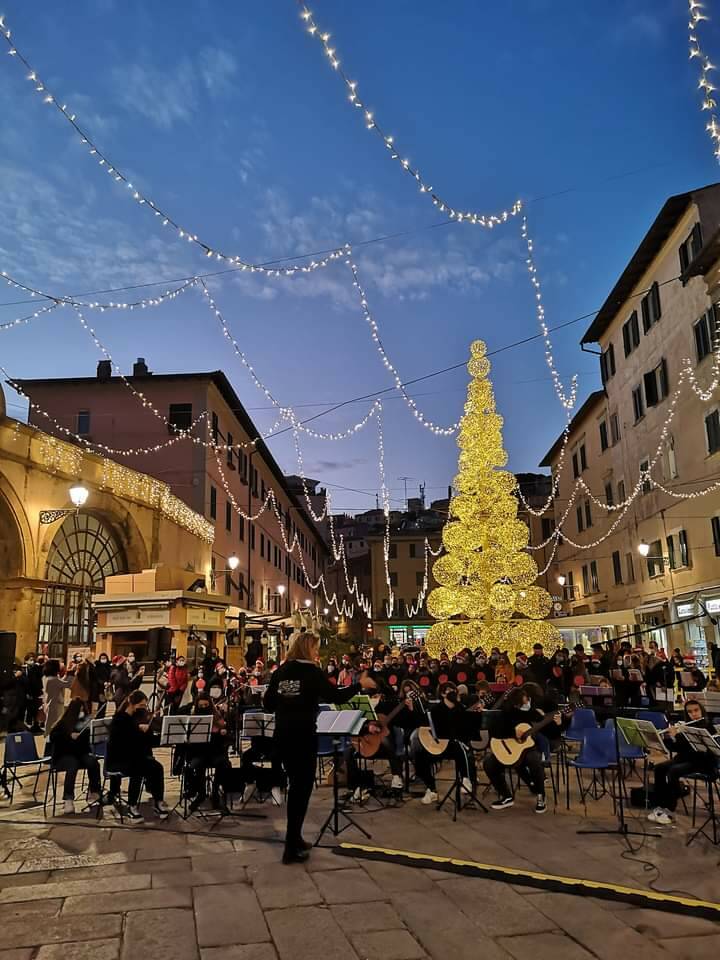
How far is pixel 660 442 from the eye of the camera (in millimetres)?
24812

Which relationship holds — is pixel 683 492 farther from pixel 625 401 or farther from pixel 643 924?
pixel 643 924

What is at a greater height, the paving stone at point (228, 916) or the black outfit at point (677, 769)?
the black outfit at point (677, 769)

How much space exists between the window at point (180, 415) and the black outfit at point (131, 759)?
80.6 ft

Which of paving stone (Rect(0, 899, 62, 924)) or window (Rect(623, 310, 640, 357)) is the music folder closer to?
paving stone (Rect(0, 899, 62, 924))

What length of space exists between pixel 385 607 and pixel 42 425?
3510cm

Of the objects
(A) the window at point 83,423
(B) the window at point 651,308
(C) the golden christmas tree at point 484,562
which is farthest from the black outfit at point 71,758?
(A) the window at point 83,423

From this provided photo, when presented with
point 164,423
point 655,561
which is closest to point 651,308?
point 655,561

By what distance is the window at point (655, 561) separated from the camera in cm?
2506

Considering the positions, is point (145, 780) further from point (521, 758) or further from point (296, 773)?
point (521, 758)

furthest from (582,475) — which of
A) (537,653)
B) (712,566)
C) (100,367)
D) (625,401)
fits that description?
(100,367)

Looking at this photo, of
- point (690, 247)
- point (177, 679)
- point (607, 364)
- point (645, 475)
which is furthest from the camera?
point (607, 364)

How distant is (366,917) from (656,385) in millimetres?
23445

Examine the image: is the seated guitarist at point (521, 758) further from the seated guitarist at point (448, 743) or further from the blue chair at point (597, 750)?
the blue chair at point (597, 750)

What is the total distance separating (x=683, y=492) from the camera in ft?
74.7
